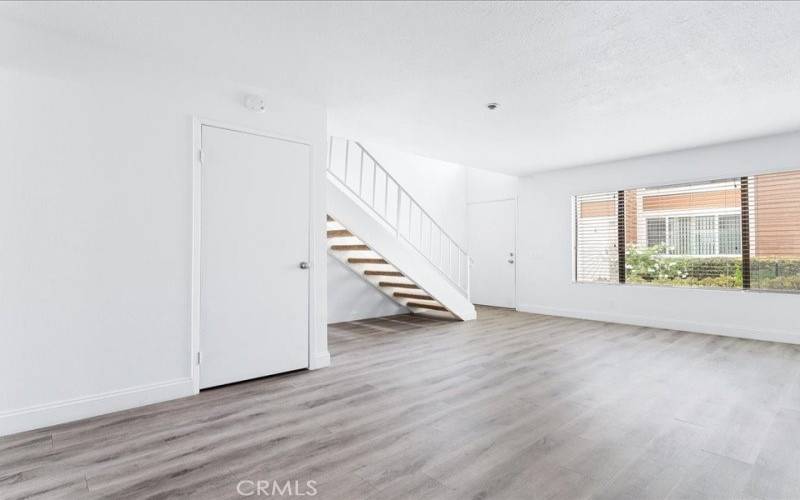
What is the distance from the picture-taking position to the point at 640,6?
95.9 inches

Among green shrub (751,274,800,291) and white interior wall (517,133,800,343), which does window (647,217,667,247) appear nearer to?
white interior wall (517,133,800,343)

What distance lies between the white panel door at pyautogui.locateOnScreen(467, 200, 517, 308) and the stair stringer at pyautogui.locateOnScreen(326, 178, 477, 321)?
1.62 meters

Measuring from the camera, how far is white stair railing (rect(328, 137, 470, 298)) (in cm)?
648

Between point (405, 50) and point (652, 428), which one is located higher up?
point (405, 50)

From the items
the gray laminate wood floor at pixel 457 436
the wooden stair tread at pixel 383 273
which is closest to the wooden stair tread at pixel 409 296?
the wooden stair tread at pixel 383 273

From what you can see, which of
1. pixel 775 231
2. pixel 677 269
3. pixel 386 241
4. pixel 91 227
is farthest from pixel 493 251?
pixel 91 227

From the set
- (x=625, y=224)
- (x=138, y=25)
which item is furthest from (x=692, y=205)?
(x=138, y=25)

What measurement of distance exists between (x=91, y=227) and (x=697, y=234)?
6.87m

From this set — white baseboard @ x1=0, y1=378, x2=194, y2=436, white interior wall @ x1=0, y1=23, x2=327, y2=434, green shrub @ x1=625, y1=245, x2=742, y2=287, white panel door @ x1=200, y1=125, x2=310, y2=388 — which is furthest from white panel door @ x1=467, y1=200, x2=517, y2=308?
white baseboard @ x1=0, y1=378, x2=194, y2=436

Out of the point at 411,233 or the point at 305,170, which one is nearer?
the point at 305,170

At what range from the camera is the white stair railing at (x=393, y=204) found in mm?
6484

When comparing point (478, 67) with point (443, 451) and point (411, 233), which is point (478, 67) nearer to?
point (443, 451)

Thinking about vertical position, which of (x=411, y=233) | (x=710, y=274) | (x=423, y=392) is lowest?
(x=423, y=392)

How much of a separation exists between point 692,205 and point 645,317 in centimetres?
171
